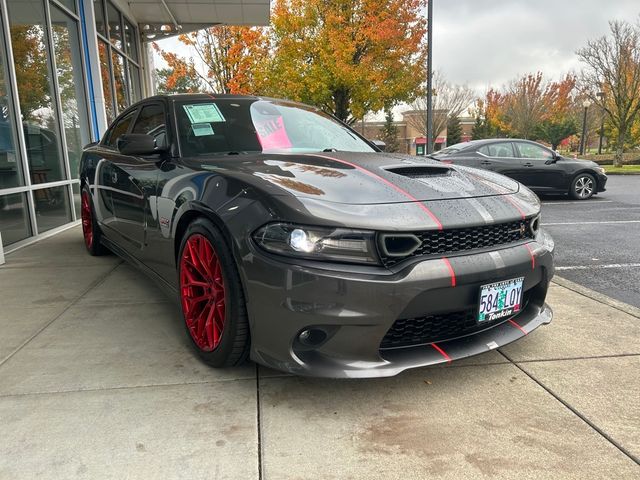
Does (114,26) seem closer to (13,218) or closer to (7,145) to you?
(7,145)

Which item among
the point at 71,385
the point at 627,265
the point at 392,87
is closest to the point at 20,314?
the point at 71,385

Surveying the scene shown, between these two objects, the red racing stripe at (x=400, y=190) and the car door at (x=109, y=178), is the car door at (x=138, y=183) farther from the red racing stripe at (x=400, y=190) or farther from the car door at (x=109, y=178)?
the red racing stripe at (x=400, y=190)

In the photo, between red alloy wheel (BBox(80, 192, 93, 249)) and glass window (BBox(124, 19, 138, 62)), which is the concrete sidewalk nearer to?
red alloy wheel (BBox(80, 192, 93, 249))

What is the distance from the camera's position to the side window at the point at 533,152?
9453 mm

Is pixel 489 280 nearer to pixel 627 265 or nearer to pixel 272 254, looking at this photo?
pixel 272 254

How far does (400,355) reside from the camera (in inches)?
79.6

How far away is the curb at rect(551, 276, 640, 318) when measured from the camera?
3.25 m

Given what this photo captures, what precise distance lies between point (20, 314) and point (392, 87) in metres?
15.8

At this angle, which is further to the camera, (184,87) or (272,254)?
(184,87)

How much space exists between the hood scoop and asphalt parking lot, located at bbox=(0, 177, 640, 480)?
1.00m

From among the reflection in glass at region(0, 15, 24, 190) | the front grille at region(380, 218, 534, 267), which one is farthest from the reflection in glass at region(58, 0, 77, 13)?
the front grille at region(380, 218, 534, 267)

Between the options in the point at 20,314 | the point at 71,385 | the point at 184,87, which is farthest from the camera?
the point at 184,87

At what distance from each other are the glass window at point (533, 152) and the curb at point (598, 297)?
6.05m

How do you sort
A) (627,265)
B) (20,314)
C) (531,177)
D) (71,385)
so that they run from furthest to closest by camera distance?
(531,177)
(627,265)
(20,314)
(71,385)
